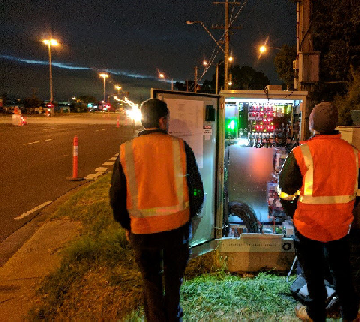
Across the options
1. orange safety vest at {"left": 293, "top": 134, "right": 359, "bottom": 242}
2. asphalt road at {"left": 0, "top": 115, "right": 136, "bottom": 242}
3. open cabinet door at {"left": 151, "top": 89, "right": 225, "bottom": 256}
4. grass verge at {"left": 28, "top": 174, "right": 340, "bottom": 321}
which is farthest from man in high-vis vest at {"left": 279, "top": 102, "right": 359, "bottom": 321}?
asphalt road at {"left": 0, "top": 115, "right": 136, "bottom": 242}

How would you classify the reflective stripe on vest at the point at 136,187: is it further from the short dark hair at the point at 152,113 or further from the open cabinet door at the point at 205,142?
the open cabinet door at the point at 205,142

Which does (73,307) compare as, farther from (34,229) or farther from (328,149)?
(34,229)

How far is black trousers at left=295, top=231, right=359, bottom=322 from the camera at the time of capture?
10.5 feet

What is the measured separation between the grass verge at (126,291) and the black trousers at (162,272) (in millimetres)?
603

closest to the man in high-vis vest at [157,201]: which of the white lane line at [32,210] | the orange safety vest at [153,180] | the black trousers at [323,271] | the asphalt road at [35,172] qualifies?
the orange safety vest at [153,180]

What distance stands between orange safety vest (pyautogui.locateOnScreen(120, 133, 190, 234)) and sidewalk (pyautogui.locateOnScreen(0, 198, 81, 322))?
6.85 feet

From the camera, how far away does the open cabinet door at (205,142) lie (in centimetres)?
451

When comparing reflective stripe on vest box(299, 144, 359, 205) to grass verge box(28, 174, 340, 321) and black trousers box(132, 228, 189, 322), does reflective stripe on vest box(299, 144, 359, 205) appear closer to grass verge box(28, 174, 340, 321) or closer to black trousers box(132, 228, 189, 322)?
black trousers box(132, 228, 189, 322)

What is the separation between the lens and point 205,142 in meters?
4.83

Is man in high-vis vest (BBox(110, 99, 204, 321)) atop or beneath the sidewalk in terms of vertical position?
atop

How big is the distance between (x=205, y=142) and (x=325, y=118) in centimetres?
189

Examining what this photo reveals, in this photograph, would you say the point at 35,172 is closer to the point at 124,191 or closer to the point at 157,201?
the point at 124,191

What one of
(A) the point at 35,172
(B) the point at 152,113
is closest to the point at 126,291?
(B) the point at 152,113

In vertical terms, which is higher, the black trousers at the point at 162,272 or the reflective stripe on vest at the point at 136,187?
the reflective stripe on vest at the point at 136,187
